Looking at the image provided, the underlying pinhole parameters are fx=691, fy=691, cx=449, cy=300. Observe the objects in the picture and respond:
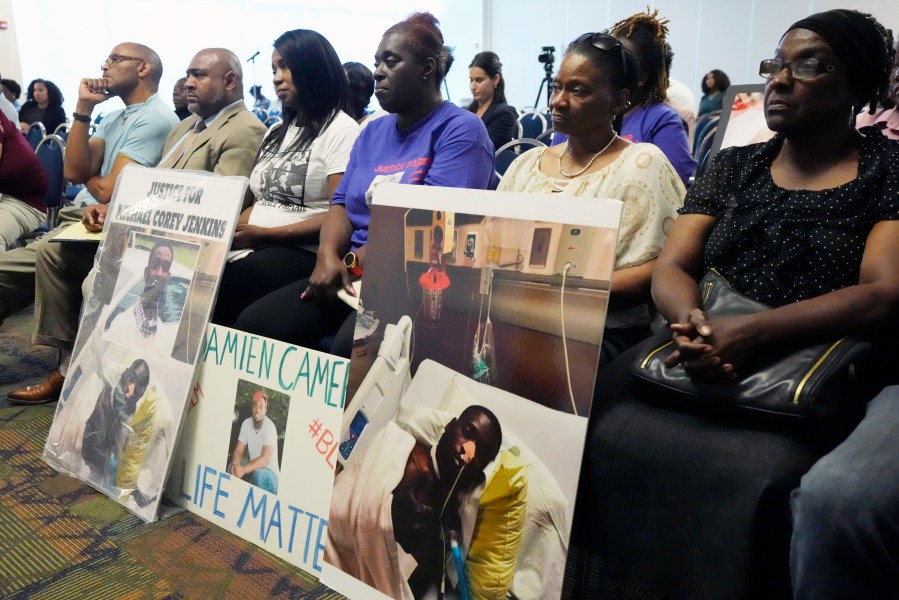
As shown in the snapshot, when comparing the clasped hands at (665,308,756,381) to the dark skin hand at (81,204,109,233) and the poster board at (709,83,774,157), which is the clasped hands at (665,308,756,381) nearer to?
the poster board at (709,83,774,157)

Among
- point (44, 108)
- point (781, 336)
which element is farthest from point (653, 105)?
point (44, 108)

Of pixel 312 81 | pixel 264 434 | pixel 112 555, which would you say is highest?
pixel 312 81

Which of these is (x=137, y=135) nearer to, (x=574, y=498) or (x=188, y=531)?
(x=188, y=531)

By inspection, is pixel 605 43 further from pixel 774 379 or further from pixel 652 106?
pixel 774 379

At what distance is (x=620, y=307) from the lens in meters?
1.43

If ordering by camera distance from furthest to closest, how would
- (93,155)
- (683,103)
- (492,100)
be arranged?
(492,100) → (683,103) → (93,155)

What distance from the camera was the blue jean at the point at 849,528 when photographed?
2.93 ft

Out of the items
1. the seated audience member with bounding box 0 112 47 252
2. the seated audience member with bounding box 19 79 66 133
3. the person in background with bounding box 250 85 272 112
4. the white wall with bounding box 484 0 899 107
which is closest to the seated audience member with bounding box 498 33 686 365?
the seated audience member with bounding box 0 112 47 252

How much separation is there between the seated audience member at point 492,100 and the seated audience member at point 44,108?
15.8 ft

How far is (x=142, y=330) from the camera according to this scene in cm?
181

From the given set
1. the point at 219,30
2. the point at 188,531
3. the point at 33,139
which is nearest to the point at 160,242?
the point at 188,531

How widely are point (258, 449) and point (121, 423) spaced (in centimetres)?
45

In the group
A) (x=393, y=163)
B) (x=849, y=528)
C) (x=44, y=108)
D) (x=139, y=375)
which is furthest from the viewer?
(x=44, y=108)

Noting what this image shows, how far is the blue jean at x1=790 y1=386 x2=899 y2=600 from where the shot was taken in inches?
35.2
